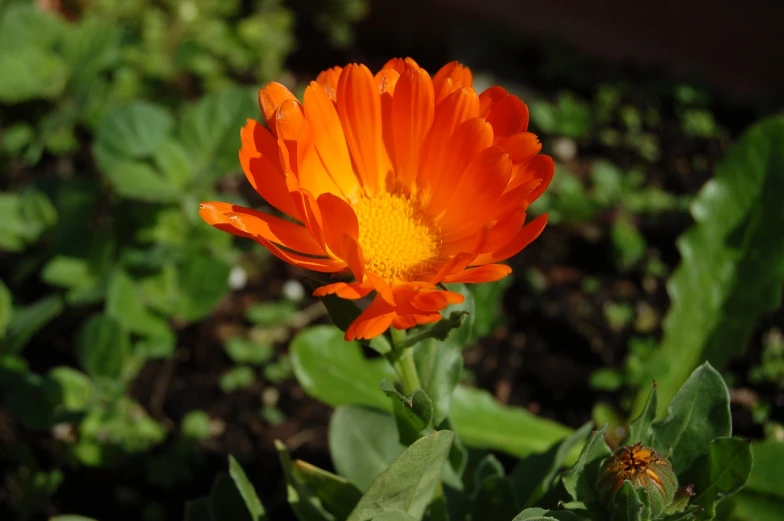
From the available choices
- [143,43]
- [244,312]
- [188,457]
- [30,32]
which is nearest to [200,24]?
[143,43]

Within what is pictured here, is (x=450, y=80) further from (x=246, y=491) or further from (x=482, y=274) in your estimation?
(x=246, y=491)

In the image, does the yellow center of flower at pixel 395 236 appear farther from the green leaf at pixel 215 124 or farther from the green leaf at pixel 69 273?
the green leaf at pixel 69 273

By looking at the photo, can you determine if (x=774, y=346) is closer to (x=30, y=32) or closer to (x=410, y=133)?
(x=410, y=133)

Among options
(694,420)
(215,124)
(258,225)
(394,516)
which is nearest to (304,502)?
(394,516)

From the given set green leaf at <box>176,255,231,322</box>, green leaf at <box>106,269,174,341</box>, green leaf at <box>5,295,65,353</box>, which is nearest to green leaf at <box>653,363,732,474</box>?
green leaf at <box>176,255,231,322</box>

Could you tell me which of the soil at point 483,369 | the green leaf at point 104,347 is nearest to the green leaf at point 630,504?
the soil at point 483,369
